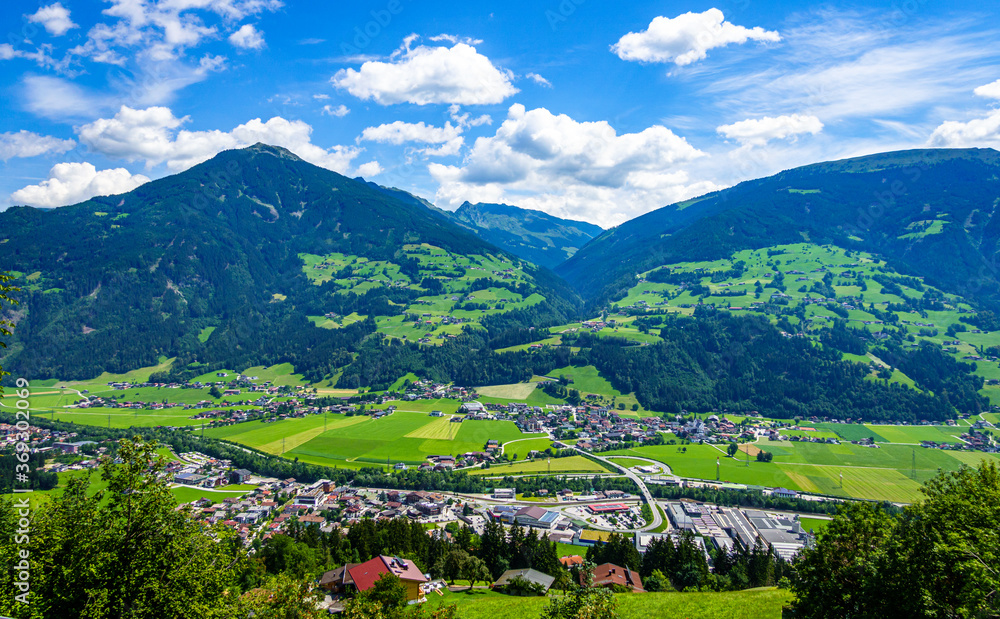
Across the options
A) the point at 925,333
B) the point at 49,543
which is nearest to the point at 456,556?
the point at 49,543

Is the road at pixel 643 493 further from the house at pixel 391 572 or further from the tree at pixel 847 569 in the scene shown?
the tree at pixel 847 569

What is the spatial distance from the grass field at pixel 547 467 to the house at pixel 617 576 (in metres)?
44.4

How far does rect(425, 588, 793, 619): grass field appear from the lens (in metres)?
27.9

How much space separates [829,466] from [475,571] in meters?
82.7

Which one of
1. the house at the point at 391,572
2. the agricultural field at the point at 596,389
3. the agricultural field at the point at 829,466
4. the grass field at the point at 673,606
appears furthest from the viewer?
the agricultural field at the point at 596,389

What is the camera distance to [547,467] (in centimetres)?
9369

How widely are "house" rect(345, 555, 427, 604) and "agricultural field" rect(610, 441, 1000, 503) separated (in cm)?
6416

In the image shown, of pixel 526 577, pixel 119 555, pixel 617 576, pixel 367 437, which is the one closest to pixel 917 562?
pixel 119 555

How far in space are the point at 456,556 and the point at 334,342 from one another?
16130 cm

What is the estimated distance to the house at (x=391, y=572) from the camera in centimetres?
3897

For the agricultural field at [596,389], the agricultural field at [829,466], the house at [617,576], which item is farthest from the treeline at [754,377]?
the house at [617,576]

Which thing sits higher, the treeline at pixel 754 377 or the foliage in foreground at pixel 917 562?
the foliage in foreground at pixel 917 562

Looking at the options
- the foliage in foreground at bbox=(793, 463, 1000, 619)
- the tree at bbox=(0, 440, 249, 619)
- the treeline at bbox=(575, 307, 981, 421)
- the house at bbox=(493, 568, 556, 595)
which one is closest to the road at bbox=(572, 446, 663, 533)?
the house at bbox=(493, 568, 556, 595)

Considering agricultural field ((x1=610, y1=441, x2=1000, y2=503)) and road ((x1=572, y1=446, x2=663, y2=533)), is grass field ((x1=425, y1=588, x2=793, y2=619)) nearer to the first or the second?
road ((x1=572, y1=446, x2=663, y2=533))
